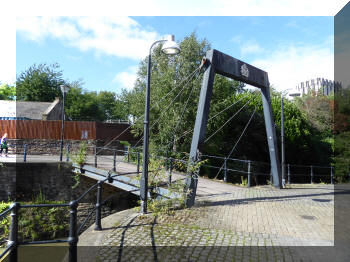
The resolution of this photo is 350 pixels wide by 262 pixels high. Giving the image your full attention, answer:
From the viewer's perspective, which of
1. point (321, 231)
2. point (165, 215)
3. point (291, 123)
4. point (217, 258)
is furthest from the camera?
point (291, 123)

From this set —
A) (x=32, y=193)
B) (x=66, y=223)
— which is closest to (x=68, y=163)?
(x=32, y=193)

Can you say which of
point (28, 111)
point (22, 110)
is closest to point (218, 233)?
point (28, 111)

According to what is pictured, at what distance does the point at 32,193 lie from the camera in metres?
13.1

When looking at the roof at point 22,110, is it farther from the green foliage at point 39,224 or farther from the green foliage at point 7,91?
the green foliage at point 39,224

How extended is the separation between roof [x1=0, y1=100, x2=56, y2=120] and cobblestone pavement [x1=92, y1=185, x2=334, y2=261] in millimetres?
27027

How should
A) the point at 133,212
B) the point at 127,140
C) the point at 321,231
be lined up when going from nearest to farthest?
the point at 321,231 < the point at 133,212 < the point at 127,140

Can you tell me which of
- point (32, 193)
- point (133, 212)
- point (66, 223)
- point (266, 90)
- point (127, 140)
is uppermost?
point (266, 90)

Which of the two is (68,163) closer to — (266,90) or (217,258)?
(266,90)

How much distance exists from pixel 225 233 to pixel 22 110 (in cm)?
3043

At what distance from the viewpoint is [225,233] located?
5039 millimetres

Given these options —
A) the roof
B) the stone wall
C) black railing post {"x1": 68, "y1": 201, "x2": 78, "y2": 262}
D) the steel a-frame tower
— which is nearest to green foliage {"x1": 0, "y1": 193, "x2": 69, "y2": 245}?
the stone wall

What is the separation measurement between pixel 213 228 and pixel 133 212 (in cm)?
220

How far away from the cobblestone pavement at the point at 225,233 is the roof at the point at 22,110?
27.0 meters

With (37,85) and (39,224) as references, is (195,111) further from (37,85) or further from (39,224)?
(37,85)
